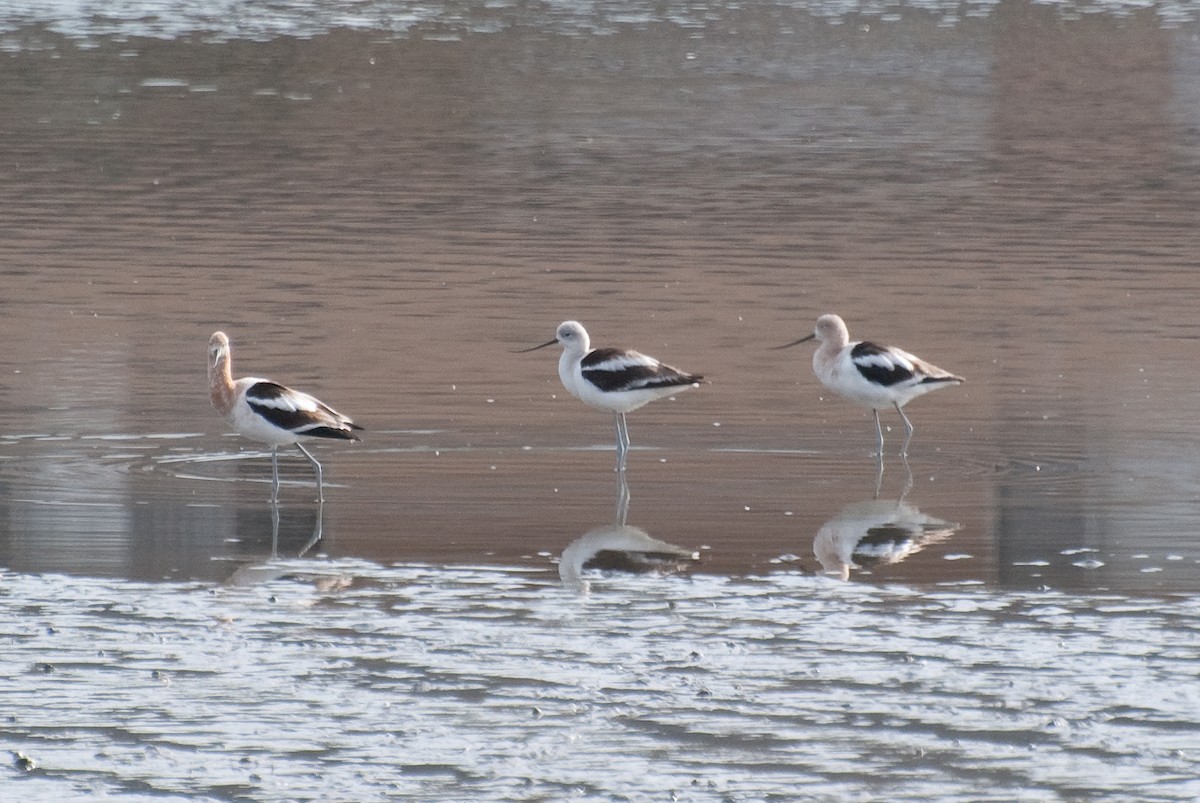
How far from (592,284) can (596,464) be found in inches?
288

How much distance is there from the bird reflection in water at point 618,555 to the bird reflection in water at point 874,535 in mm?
637

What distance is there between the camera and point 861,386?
44.9ft

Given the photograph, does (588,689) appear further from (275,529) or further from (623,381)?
(623,381)

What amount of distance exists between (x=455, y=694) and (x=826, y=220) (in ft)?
55.1

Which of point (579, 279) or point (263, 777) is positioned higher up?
point (579, 279)

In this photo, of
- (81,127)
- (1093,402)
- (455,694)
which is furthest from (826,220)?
(455,694)

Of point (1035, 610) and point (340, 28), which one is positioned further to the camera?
point (340, 28)

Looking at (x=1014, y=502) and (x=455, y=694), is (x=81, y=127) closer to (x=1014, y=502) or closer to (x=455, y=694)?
(x=1014, y=502)

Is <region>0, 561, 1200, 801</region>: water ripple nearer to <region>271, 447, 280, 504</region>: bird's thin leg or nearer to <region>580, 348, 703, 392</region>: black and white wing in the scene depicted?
<region>271, 447, 280, 504</region>: bird's thin leg

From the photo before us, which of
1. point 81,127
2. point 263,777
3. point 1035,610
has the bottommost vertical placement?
point 263,777

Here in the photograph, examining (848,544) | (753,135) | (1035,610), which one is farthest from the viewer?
(753,135)

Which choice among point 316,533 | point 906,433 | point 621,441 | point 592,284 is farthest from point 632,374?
point 592,284

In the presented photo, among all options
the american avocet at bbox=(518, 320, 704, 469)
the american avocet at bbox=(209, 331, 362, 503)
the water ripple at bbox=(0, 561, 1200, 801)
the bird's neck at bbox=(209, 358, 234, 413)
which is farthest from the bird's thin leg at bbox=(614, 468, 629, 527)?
the bird's neck at bbox=(209, 358, 234, 413)

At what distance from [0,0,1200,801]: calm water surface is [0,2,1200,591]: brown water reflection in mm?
68
